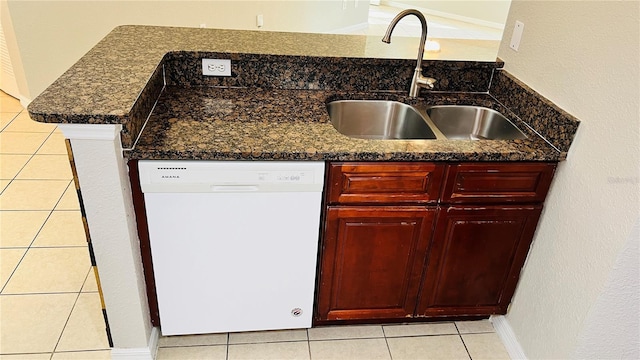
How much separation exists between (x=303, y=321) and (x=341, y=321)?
163 millimetres

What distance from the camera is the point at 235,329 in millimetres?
1938

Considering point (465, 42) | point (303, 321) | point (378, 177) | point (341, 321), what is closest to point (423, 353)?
point (341, 321)

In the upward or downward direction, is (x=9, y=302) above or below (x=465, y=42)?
below

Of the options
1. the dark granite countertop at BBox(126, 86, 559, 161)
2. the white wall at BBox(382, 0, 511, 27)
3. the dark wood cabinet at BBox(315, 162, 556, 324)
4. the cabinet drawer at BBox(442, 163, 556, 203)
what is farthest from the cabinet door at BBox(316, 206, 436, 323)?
the white wall at BBox(382, 0, 511, 27)

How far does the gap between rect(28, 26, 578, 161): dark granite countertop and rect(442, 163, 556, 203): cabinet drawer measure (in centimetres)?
5

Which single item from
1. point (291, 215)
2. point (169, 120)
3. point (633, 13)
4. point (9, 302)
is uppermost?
point (633, 13)

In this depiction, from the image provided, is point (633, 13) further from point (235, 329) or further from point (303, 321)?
point (235, 329)

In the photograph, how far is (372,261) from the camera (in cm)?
186

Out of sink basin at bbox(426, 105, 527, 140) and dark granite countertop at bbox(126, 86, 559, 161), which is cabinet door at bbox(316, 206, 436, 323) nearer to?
dark granite countertop at bbox(126, 86, 559, 161)

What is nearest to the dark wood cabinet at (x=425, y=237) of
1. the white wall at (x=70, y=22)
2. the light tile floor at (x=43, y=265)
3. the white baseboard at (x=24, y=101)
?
→ the light tile floor at (x=43, y=265)

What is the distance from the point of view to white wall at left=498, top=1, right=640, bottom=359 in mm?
1409

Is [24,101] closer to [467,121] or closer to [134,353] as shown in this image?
[134,353]

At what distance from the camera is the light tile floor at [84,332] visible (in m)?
1.97

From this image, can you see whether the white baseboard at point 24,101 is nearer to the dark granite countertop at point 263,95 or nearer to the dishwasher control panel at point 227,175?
the dark granite countertop at point 263,95
